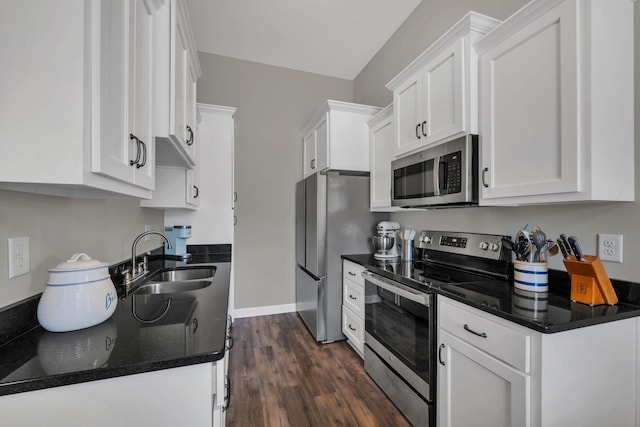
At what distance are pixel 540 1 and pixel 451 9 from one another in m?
1.23

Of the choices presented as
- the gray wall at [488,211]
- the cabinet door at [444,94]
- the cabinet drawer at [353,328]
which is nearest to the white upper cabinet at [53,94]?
the cabinet door at [444,94]

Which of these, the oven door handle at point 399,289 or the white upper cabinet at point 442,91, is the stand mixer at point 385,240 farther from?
the white upper cabinet at point 442,91

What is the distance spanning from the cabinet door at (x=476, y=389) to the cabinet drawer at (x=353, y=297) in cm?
89

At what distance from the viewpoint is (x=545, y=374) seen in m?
0.97

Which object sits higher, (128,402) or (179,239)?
(179,239)

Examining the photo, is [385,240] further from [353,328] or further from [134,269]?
[134,269]

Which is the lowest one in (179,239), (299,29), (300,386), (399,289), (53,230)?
(300,386)

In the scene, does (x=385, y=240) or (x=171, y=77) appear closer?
(x=171, y=77)

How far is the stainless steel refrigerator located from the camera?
2.59m

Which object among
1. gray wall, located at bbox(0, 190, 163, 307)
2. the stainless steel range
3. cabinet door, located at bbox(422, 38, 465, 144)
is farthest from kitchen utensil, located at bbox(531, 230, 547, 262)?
gray wall, located at bbox(0, 190, 163, 307)

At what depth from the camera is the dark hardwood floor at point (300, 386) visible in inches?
67.1

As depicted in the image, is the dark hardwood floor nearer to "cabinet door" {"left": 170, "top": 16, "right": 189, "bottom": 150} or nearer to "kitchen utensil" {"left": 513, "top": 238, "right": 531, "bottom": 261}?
"kitchen utensil" {"left": 513, "top": 238, "right": 531, "bottom": 261}

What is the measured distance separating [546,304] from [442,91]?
1.21 meters

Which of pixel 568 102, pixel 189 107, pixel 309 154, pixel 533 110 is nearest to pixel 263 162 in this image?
pixel 309 154
